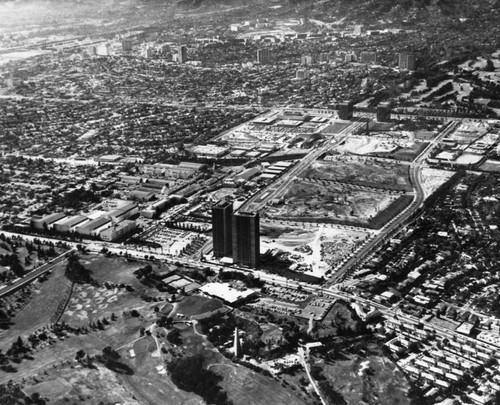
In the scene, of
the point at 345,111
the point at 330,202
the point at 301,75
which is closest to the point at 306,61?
the point at 301,75

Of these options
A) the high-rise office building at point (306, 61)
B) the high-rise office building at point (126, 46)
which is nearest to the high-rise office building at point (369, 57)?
the high-rise office building at point (306, 61)

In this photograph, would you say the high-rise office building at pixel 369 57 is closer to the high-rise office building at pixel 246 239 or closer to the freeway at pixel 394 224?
the freeway at pixel 394 224

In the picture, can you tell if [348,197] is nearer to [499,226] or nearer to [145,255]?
[499,226]

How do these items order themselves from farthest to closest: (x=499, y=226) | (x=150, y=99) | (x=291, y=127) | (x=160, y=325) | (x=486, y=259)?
1. (x=150, y=99)
2. (x=291, y=127)
3. (x=499, y=226)
4. (x=486, y=259)
5. (x=160, y=325)

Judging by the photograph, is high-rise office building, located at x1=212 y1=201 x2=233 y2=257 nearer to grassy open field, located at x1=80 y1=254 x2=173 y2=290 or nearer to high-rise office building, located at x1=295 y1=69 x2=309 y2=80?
grassy open field, located at x1=80 y1=254 x2=173 y2=290

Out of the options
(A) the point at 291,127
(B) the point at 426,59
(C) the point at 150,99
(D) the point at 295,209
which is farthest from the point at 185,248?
(B) the point at 426,59

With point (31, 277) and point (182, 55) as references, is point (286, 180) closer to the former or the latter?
point (31, 277)
